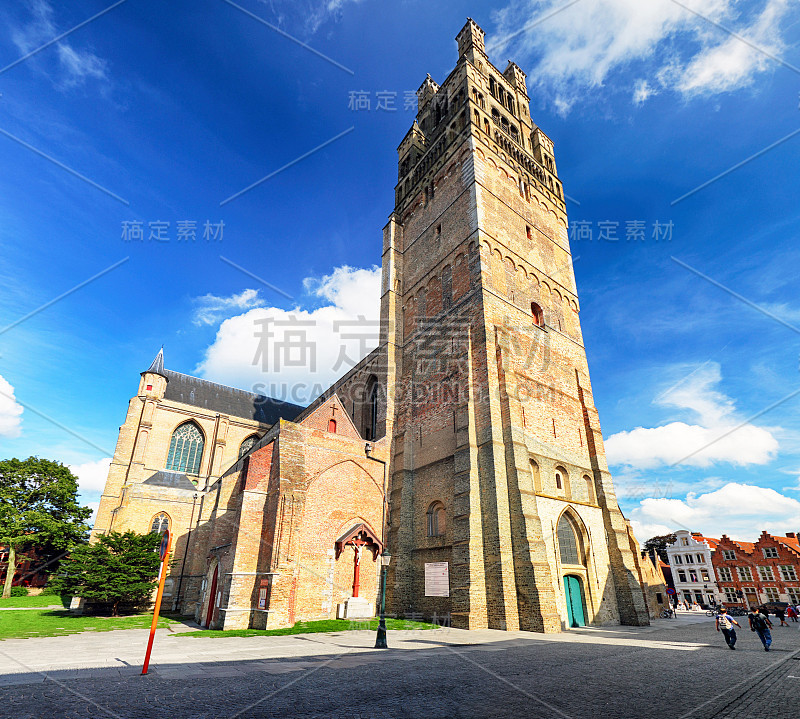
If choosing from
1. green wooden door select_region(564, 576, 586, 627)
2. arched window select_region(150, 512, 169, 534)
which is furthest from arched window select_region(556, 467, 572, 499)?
arched window select_region(150, 512, 169, 534)

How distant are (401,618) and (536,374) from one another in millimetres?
13267

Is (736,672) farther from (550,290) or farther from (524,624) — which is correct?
(550,290)

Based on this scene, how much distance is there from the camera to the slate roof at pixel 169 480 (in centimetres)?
2915

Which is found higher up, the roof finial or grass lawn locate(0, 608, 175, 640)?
the roof finial

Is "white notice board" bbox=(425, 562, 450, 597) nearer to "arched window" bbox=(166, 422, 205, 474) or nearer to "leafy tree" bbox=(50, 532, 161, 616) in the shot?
"leafy tree" bbox=(50, 532, 161, 616)

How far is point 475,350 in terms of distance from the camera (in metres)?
21.4

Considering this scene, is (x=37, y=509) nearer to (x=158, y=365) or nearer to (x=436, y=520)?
(x=158, y=365)

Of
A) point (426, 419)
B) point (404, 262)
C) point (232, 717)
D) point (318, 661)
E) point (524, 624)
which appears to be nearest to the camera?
point (232, 717)

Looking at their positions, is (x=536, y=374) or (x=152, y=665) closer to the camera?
(x=152, y=665)

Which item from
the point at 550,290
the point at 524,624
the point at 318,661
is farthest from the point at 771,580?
the point at 318,661

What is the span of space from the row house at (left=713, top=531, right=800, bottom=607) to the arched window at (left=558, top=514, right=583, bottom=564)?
37.0m

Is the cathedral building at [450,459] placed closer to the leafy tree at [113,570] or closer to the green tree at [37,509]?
the leafy tree at [113,570]

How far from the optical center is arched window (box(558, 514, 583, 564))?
18938 mm

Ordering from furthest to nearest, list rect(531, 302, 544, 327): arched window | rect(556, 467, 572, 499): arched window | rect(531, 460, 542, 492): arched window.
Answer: rect(531, 302, 544, 327): arched window → rect(556, 467, 572, 499): arched window → rect(531, 460, 542, 492): arched window
